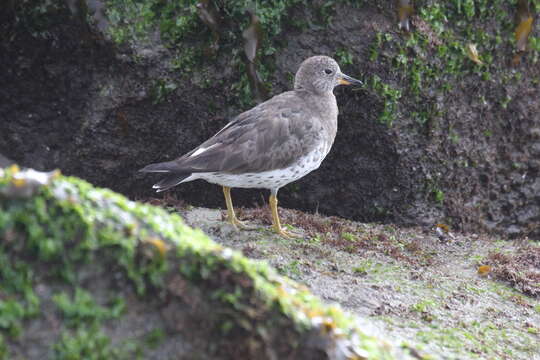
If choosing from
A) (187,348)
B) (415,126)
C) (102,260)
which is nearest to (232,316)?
(187,348)

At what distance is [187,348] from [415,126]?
4913 millimetres

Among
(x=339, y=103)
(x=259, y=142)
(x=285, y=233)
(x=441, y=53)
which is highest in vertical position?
(x=441, y=53)

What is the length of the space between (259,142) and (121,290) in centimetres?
364

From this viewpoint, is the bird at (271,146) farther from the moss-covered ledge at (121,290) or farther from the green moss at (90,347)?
→ the green moss at (90,347)

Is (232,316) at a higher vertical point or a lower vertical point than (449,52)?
lower

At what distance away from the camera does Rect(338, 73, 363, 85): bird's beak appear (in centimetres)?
669

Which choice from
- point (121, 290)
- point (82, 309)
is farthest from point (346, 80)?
point (82, 309)

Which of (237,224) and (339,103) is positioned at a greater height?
(339,103)

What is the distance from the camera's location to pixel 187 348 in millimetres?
2793

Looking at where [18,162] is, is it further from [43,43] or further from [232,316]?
[232,316]

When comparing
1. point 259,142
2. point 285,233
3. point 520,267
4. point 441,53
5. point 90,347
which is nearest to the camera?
point 90,347

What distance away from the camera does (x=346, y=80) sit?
673 centimetres

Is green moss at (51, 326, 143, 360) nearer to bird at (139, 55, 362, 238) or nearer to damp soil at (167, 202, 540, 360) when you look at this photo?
damp soil at (167, 202, 540, 360)

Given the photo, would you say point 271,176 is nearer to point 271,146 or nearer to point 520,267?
point 271,146
